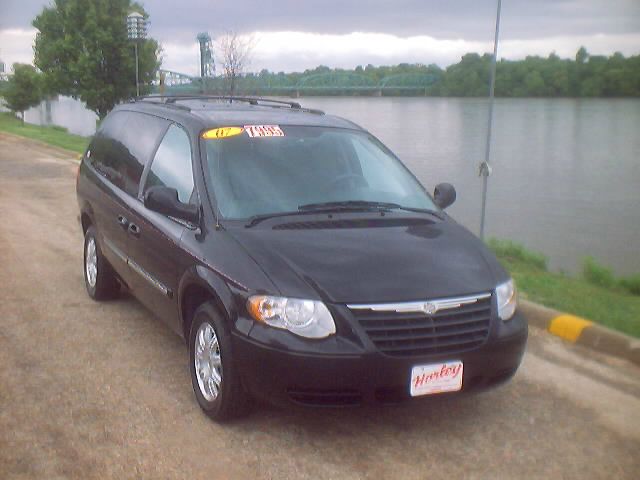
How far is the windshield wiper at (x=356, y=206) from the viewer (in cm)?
496

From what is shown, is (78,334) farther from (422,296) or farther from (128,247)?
(422,296)

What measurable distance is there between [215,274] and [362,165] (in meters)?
1.63

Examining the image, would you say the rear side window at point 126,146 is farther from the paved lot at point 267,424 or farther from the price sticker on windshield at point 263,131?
the paved lot at point 267,424

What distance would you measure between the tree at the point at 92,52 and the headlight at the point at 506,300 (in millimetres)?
25327

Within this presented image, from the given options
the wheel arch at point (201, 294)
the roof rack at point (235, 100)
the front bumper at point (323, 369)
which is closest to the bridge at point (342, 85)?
the roof rack at point (235, 100)

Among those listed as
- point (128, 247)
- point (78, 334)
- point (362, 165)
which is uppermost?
point (362, 165)

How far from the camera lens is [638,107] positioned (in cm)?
946

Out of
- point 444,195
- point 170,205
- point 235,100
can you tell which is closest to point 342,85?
point 235,100

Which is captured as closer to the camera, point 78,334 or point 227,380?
point 227,380

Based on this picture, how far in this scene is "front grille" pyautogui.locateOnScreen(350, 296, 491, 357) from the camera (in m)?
3.99

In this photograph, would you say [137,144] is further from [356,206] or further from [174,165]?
[356,206]

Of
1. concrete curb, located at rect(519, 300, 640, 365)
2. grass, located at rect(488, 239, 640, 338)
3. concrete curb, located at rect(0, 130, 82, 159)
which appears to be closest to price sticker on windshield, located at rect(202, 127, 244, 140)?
concrete curb, located at rect(519, 300, 640, 365)

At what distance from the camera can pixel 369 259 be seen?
433cm

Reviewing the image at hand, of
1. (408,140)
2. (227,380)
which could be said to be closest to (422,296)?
(227,380)
